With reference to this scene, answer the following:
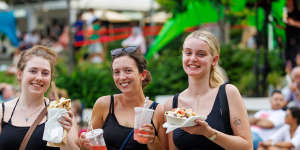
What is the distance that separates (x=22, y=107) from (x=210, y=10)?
12310 mm

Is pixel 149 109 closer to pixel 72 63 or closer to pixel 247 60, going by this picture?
pixel 247 60

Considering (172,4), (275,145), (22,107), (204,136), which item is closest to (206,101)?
(204,136)

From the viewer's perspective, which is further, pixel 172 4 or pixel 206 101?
pixel 172 4

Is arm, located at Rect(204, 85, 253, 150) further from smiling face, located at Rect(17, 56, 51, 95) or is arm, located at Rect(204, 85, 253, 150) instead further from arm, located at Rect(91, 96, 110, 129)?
smiling face, located at Rect(17, 56, 51, 95)

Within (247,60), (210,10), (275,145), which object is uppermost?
(210,10)

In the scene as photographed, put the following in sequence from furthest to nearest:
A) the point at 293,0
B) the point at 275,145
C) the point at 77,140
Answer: the point at 293,0 < the point at 275,145 < the point at 77,140

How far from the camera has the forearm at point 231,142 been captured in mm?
3859

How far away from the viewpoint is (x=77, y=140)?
4359 millimetres

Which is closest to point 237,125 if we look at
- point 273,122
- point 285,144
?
point 285,144

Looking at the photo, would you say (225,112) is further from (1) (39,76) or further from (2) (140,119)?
(1) (39,76)

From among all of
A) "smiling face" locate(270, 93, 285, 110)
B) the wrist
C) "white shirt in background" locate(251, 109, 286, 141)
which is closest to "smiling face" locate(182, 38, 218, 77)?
the wrist

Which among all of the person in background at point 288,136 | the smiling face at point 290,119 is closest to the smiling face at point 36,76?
the person in background at point 288,136

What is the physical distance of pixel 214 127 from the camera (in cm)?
399

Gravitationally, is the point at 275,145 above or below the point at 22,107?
below
